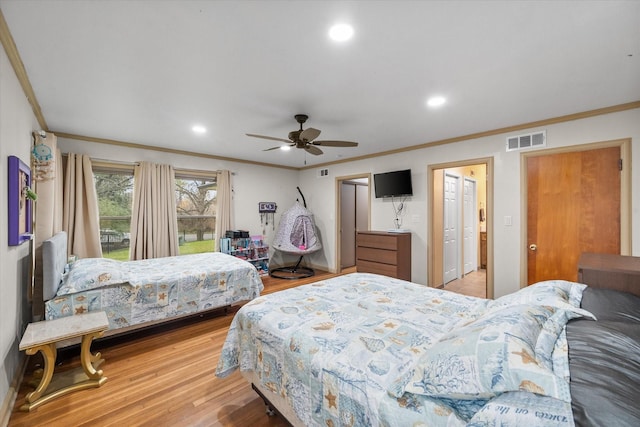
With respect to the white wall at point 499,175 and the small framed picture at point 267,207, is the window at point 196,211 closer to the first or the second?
the small framed picture at point 267,207

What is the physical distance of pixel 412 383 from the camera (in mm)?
970

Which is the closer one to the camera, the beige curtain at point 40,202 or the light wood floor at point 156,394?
the light wood floor at point 156,394

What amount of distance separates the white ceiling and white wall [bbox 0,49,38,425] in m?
0.24

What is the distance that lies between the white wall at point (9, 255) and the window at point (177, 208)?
6.19 ft

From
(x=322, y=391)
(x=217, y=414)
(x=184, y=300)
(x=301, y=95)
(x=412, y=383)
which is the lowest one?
(x=217, y=414)

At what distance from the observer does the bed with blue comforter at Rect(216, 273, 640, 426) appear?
0.80 metres

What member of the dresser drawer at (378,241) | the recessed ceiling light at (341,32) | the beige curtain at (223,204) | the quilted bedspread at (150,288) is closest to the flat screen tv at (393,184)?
the dresser drawer at (378,241)

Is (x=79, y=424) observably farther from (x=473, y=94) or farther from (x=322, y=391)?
(x=473, y=94)

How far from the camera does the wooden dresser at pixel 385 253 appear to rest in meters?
4.19

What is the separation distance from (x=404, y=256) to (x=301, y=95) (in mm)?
2986

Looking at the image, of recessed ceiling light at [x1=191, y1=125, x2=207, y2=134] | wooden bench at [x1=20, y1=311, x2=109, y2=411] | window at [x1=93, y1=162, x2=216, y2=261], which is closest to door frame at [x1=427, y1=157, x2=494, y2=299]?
recessed ceiling light at [x1=191, y1=125, x2=207, y2=134]

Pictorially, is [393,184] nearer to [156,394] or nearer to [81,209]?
[156,394]

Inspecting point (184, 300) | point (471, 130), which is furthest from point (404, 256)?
point (184, 300)

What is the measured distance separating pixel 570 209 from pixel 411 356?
10.1 feet
